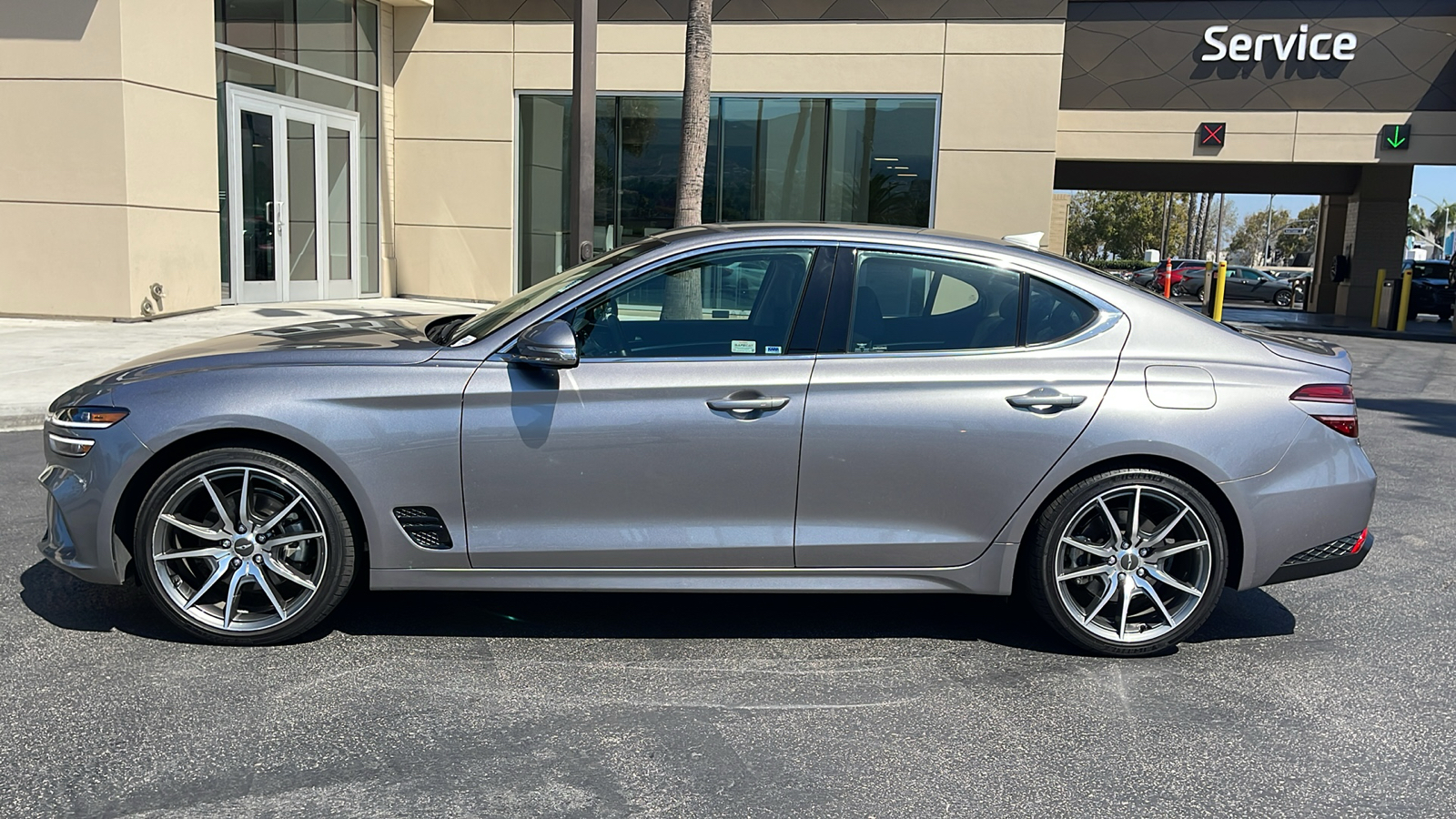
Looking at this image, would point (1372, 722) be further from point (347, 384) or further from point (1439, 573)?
point (347, 384)

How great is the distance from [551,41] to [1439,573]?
15.5 meters

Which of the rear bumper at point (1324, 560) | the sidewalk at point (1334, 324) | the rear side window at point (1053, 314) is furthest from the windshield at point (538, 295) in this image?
the sidewalk at point (1334, 324)

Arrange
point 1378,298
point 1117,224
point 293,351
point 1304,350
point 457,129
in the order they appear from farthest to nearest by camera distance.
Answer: point 1117,224, point 1378,298, point 457,129, point 1304,350, point 293,351

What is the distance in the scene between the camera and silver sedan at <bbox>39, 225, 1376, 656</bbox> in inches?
158

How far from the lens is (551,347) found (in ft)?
12.8

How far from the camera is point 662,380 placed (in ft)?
13.2

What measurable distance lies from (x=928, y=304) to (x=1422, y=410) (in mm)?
9217

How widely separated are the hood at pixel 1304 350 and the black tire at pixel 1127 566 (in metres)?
0.70

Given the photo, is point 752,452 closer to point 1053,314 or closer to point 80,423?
point 1053,314

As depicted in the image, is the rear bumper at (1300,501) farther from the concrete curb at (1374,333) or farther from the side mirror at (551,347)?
the concrete curb at (1374,333)

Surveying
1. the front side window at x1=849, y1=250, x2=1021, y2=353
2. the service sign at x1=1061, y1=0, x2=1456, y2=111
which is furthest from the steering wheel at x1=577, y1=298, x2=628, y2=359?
the service sign at x1=1061, y1=0, x2=1456, y2=111

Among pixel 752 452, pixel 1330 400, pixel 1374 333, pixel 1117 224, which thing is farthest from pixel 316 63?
pixel 1117 224

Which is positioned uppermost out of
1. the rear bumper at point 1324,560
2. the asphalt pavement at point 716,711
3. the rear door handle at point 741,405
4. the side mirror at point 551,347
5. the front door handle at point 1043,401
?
the side mirror at point 551,347

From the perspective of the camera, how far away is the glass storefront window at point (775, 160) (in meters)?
17.6
